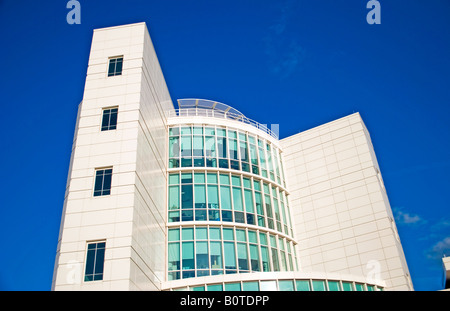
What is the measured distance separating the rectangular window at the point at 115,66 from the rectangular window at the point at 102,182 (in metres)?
7.36

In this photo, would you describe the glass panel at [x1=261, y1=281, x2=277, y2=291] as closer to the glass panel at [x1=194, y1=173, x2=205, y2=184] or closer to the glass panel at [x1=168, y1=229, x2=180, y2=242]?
the glass panel at [x1=168, y1=229, x2=180, y2=242]

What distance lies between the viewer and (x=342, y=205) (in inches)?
1470

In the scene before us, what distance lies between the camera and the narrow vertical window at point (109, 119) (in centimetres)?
2652

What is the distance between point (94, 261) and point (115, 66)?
13403 millimetres

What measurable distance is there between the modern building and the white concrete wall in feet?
0.30

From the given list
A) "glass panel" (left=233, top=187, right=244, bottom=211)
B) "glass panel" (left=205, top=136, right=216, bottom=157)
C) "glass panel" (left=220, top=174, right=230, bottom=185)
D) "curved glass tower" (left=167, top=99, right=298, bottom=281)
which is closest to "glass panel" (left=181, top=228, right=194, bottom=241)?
"curved glass tower" (left=167, top=99, right=298, bottom=281)

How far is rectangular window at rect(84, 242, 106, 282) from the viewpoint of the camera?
2169 centimetres

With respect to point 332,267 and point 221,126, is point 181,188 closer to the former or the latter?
point 221,126

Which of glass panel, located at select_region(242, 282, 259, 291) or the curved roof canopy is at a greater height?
the curved roof canopy

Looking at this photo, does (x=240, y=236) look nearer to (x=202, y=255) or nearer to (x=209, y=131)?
(x=202, y=255)

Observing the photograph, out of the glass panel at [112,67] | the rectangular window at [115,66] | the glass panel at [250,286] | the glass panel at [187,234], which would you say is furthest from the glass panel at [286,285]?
the glass panel at [112,67]

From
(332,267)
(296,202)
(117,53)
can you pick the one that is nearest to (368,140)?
(296,202)

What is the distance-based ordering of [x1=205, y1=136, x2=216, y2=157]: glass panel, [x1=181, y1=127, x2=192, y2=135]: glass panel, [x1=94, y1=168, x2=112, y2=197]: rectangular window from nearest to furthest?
1. [x1=94, y1=168, x2=112, y2=197]: rectangular window
2. [x1=205, y1=136, x2=216, y2=157]: glass panel
3. [x1=181, y1=127, x2=192, y2=135]: glass panel

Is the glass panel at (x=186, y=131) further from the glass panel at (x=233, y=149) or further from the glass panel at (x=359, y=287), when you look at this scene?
the glass panel at (x=359, y=287)
